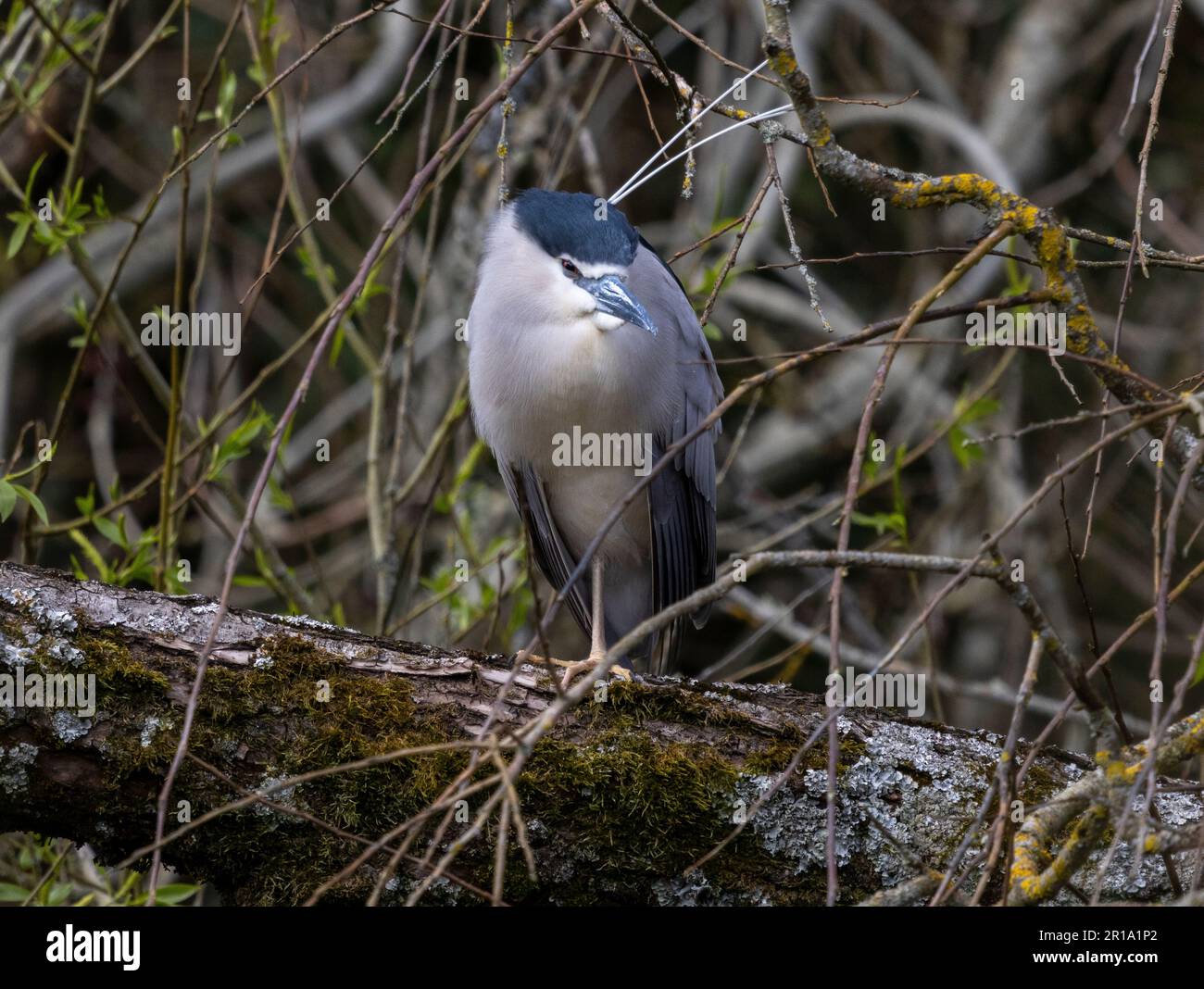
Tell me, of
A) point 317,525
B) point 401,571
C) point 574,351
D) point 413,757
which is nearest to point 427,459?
point 401,571

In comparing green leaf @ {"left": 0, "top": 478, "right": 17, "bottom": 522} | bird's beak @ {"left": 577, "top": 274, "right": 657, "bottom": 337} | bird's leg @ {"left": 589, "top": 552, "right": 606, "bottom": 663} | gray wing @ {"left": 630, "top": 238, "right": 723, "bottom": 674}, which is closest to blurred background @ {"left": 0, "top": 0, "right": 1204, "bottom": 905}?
gray wing @ {"left": 630, "top": 238, "right": 723, "bottom": 674}

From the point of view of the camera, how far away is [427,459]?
3311 mm

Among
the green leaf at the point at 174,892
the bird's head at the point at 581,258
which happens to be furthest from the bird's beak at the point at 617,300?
the green leaf at the point at 174,892

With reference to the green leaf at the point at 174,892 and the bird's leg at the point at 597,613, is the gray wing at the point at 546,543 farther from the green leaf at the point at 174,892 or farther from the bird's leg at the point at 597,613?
the green leaf at the point at 174,892

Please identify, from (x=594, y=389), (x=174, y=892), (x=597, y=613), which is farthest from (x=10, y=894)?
(x=594, y=389)

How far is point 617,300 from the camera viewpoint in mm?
2768

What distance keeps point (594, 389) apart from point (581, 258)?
35 centimetres

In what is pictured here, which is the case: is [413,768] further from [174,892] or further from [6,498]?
[6,498]

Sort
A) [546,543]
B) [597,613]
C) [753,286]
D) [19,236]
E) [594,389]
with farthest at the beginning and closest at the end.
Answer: [753,286] < [546,543] < [597,613] < [594,389] < [19,236]

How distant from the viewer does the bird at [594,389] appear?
2.87 metres

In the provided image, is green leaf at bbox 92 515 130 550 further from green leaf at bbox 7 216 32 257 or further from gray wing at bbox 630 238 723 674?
gray wing at bbox 630 238 723 674

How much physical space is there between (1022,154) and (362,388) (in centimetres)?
322

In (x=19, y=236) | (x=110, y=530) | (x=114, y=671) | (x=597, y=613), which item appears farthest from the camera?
(x=597, y=613)

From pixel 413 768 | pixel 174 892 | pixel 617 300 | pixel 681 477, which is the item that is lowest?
pixel 174 892
